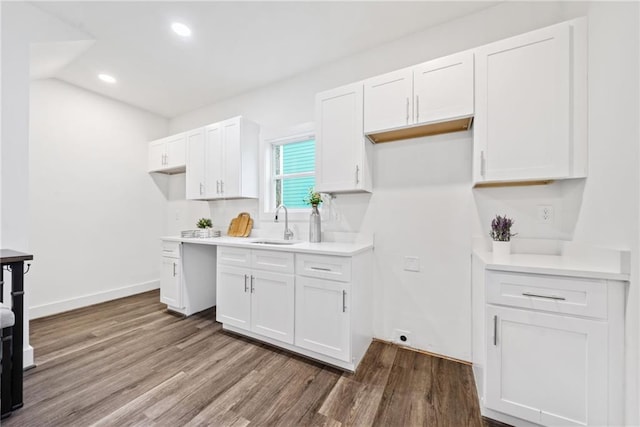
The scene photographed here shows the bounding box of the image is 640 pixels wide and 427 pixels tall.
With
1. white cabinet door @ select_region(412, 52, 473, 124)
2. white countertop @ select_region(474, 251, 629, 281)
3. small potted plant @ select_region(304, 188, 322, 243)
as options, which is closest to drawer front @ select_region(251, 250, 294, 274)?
small potted plant @ select_region(304, 188, 322, 243)

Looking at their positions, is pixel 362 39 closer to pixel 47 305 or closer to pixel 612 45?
pixel 612 45

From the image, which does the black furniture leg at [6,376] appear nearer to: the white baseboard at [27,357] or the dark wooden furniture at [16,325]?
the dark wooden furniture at [16,325]

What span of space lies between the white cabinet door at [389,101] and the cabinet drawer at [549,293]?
125 centimetres

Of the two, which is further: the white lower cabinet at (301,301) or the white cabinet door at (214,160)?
the white cabinet door at (214,160)

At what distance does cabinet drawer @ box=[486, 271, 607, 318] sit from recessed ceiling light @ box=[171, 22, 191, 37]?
2991mm

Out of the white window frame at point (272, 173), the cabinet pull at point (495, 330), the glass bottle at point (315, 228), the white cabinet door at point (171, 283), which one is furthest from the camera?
the white cabinet door at point (171, 283)

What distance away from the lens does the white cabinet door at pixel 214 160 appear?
3.09m

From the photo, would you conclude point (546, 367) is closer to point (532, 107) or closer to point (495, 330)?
point (495, 330)

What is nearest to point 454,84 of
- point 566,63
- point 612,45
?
point 566,63

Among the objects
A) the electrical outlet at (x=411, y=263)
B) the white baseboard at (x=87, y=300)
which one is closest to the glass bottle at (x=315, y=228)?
the electrical outlet at (x=411, y=263)

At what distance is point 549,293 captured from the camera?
4.16 feet

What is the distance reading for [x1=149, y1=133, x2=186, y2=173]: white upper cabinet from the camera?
3.54m

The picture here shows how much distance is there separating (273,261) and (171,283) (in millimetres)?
1617

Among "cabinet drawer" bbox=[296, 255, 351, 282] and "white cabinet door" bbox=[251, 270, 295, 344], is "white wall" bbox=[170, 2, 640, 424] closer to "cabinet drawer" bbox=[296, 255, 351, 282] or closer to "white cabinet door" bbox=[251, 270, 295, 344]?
"cabinet drawer" bbox=[296, 255, 351, 282]
